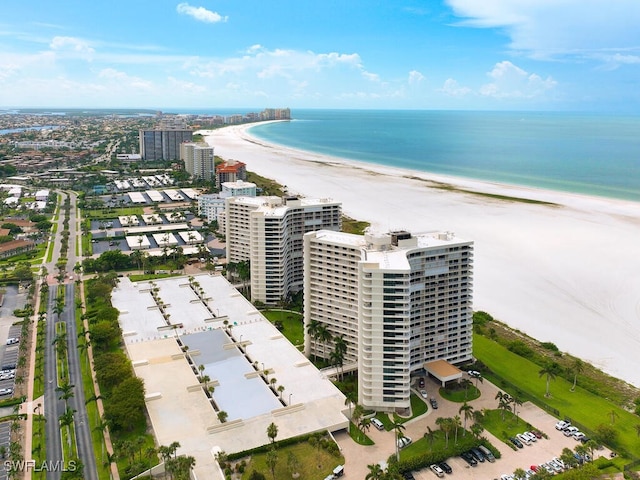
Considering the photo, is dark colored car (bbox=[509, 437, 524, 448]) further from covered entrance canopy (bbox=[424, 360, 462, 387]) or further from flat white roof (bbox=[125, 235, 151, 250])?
flat white roof (bbox=[125, 235, 151, 250])

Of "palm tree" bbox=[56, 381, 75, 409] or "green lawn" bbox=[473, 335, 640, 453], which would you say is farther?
"palm tree" bbox=[56, 381, 75, 409]

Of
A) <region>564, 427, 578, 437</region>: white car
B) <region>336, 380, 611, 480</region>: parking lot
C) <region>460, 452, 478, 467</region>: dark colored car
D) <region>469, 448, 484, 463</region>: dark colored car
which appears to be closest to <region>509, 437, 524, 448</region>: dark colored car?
<region>336, 380, 611, 480</region>: parking lot

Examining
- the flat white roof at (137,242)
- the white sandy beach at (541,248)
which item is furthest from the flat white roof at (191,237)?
the white sandy beach at (541,248)

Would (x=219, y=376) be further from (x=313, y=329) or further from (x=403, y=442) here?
(x=403, y=442)

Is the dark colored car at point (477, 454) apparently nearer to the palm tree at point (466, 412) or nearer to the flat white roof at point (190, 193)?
the palm tree at point (466, 412)

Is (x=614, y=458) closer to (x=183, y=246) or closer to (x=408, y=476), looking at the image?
(x=408, y=476)

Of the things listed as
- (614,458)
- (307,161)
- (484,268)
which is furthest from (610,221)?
(307,161)
